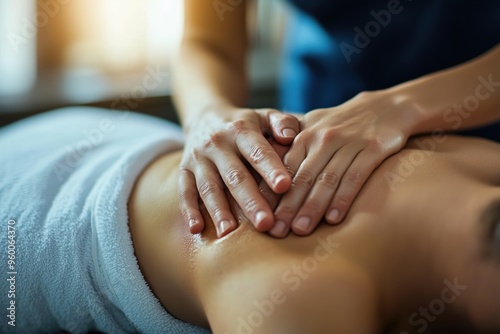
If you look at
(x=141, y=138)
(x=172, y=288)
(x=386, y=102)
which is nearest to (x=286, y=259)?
(x=172, y=288)

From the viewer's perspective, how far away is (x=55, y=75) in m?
2.29

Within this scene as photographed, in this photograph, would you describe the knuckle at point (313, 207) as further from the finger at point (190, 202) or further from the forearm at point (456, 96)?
the forearm at point (456, 96)

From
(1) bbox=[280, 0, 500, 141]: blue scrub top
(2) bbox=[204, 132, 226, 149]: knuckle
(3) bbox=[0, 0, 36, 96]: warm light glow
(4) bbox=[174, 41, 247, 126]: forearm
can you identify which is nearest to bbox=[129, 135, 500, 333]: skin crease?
(2) bbox=[204, 132, 226, 149]: knuckle

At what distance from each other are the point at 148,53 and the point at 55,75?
0.36 metres

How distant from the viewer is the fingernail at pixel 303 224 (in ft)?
2.63

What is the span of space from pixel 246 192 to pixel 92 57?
1.71 metres

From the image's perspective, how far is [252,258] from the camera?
783mm

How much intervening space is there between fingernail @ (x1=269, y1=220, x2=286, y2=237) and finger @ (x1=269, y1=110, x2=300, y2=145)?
151mm

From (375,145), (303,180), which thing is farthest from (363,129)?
(303,180)

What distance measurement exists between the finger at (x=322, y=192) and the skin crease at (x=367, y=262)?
2cm

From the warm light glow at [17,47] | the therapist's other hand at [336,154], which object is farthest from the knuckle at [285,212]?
the warm light glow at [17,47]

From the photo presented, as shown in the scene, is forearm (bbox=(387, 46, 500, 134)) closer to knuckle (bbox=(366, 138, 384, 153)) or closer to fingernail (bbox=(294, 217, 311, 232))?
knuckle (bbox=(366, 138, 384, 153))

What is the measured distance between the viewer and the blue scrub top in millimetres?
1345

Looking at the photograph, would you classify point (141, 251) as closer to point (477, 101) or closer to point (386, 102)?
point (386, 102)
